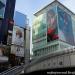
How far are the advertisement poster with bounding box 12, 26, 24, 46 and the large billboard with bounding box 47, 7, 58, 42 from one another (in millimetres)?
14251

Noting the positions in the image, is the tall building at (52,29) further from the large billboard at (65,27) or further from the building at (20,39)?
the building at (20,39)

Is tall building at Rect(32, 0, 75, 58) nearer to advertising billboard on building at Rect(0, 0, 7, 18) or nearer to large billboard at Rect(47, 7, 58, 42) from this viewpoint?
large billboard at Rect(47, 7, 58, 42)

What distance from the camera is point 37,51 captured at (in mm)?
90812

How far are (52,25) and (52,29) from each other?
2.10 metres

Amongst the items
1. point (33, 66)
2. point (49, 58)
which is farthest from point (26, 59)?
point (49, 58)

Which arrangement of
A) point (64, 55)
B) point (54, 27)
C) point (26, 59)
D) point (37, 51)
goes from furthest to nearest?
point (37, 51), point (54, 27), point (26, 59), point (64, 55)

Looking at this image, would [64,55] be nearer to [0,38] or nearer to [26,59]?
[0,38]

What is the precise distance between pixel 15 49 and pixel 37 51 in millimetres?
19796

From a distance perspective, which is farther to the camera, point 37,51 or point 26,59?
point 37,51

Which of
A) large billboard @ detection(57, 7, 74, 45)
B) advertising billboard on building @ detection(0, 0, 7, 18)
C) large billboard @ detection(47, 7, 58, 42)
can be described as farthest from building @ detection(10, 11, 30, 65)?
large billboard @ detection(57, 7, 74, 45)

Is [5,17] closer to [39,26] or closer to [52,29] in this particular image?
[52,29]

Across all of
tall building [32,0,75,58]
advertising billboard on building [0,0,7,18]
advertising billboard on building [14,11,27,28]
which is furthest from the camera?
tall building [32,0,75,58]

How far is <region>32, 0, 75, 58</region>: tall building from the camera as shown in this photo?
83.0 m

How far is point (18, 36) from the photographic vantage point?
3029 inches
